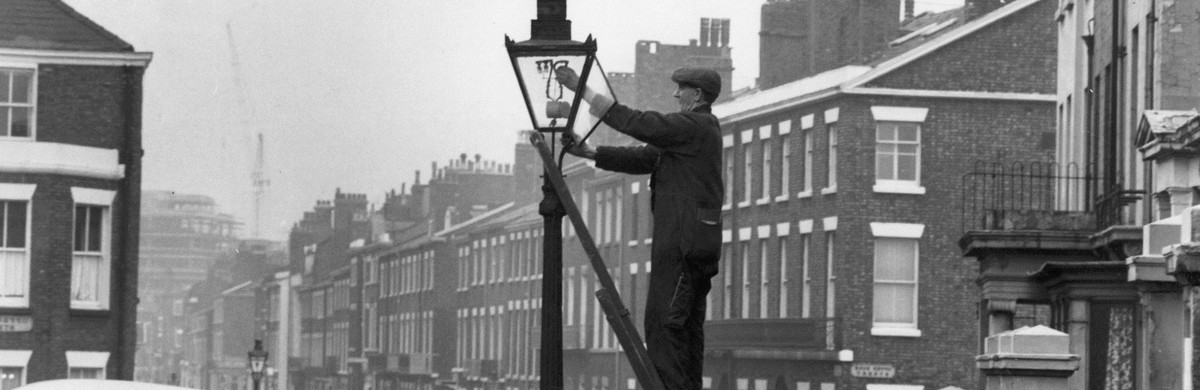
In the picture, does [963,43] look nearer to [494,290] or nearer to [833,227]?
[833,227]

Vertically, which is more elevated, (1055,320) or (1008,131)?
(1008,131)

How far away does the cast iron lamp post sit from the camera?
28.4 ft

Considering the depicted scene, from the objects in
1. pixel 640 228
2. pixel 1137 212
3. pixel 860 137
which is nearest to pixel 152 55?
pixel 860 137

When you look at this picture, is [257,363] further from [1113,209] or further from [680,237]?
[680,237]

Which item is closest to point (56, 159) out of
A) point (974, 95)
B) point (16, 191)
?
point (16, 191)

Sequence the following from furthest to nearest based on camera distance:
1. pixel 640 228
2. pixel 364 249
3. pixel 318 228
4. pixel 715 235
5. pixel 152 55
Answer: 1. pixel 318 228
2. pixel 364 249
3. pixel 640 228
4. pixel 152 55
5. pixel 715 235

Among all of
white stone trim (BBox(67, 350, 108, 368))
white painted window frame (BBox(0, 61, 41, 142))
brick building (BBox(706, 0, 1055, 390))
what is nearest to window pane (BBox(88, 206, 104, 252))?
white painted window frame (BBox(0, 61, 41, 142))

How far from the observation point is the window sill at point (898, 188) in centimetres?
4703

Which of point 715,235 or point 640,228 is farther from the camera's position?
point 640,228

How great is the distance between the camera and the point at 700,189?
8414 mm

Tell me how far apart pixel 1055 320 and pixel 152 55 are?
17.5 meters

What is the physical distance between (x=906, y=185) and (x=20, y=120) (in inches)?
729

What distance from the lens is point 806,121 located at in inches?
1971

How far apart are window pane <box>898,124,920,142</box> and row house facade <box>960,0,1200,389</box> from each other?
42.3 ft
